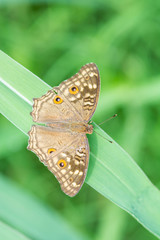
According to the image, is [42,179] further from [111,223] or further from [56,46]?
[56,46]

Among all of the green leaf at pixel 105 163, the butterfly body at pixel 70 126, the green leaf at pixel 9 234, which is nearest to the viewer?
the green leaf at pixel 9 234

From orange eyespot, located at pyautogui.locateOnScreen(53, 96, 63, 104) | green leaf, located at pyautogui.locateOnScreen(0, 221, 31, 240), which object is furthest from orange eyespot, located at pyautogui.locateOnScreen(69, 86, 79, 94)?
green leaf, located at pyautogui.locateOnScreen(0, 221, 31, 240)

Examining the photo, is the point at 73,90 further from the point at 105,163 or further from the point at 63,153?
the point at 105,163

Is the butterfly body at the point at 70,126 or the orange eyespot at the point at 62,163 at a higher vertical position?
the butterfly body at the point at 70,126

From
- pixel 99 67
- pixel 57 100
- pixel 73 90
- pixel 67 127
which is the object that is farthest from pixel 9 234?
pixel 99 67

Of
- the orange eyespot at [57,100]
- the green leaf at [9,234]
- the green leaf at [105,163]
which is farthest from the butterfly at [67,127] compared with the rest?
the green leaf at [9,234]

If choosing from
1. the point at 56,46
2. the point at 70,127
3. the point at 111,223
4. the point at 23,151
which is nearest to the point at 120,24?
the point at 56,46

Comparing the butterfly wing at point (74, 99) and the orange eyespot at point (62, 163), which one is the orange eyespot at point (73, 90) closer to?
the butterfly wing at point (74, 99)
